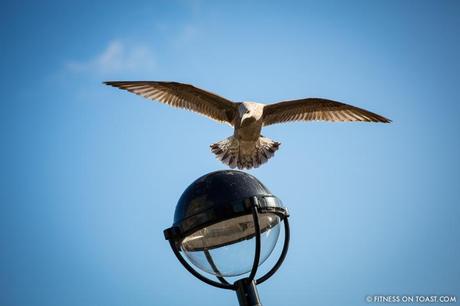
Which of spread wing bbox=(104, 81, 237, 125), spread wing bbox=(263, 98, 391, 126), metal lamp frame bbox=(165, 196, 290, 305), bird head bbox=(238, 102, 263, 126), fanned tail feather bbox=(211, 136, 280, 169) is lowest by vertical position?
metal lamp frame bbox=(165, 196, 290, 305)

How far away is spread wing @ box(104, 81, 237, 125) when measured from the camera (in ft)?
28.2

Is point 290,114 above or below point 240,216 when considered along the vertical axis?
above

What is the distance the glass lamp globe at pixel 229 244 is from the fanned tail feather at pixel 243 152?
6.25 meters

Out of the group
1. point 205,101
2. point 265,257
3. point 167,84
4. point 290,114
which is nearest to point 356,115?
point 290,114

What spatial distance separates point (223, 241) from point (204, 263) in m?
0.16

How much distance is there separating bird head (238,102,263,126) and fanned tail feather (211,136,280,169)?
2.19 ft

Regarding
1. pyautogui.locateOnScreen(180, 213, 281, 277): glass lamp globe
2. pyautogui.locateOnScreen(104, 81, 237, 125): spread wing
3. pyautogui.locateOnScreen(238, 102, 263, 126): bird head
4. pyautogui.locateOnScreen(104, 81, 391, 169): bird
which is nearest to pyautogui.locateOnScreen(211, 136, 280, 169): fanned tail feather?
pyautogui.locateOnScreen(104, 81, 391, 169): bird

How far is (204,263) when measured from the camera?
246 centimetres

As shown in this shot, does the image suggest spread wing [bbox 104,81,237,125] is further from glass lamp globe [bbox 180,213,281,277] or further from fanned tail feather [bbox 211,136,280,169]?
glass lamp globe [bbox 180,213,281,277]

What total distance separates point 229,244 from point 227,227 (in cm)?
10

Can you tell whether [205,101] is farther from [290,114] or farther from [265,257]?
[265,257]

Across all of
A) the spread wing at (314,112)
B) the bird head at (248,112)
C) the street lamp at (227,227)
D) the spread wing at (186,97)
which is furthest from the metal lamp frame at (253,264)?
the spread wing at (314,112)

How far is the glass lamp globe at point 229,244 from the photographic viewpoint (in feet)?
7.96

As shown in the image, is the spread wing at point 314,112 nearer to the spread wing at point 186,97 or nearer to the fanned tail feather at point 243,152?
the fanned tail feather at point 243,152
